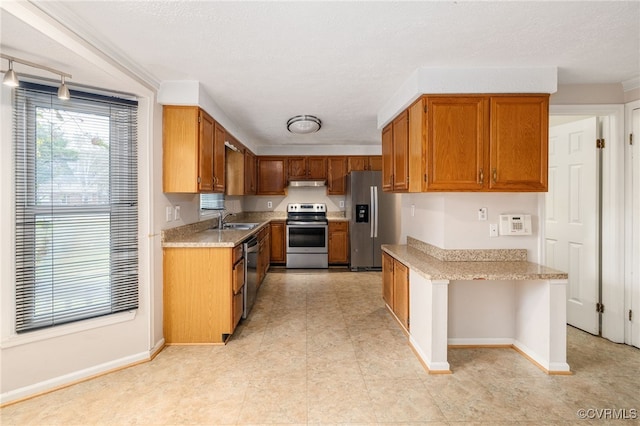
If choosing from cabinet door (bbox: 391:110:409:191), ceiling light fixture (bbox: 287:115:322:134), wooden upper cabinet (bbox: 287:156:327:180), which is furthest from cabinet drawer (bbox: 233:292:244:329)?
wooden upper cabinet (bbox: 287:156:327:180)

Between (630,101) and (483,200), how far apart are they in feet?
5.10

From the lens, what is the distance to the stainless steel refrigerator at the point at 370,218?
17.1ft

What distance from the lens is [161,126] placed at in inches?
103

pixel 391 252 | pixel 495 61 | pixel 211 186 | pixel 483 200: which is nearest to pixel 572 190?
pixel 483 200

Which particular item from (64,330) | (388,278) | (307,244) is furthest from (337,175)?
(64,330)

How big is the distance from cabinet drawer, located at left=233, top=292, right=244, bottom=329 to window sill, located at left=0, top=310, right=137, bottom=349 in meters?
0.78

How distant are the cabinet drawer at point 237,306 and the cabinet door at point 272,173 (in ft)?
9.73

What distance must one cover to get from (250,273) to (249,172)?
2.18 metres

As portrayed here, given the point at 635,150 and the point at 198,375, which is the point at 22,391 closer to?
the point at 198,375

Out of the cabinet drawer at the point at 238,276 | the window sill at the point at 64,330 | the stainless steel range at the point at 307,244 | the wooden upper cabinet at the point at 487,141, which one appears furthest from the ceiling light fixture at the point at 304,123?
the window sill at the point at 64,330

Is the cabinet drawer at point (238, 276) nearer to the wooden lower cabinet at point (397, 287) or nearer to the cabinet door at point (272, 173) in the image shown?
the wooden lower cabinet at point (397, 287)

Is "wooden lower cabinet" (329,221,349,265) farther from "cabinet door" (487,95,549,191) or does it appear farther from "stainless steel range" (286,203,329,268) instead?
"cabinet door" (487,95,549,191)

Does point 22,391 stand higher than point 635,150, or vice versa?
point 635,150

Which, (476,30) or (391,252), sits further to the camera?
(391,252)
